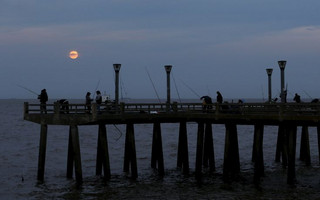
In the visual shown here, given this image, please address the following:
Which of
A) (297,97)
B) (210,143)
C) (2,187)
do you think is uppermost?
(297,97)

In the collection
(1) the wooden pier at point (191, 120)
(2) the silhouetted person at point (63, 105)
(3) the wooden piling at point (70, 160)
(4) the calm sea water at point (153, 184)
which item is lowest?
(4) the calm sea water at point (153, 184)

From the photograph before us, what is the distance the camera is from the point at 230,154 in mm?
29953

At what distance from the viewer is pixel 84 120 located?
1096 inches

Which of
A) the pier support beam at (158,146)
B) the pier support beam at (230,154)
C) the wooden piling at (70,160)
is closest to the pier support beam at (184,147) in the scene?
the pier support beam at (158,146)

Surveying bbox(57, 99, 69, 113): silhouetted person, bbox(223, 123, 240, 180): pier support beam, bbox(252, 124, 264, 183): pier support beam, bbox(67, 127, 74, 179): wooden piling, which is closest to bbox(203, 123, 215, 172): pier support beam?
bbox(223, 123, 240, 180): pier support beam

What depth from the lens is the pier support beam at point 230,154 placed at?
28766 mm

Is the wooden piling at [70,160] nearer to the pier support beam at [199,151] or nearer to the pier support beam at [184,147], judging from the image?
the pier support beam at [184,147]

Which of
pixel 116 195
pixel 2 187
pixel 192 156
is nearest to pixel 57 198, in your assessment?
pixel 116 195

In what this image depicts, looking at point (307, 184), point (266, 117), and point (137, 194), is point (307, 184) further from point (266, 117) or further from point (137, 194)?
point (137, 194)

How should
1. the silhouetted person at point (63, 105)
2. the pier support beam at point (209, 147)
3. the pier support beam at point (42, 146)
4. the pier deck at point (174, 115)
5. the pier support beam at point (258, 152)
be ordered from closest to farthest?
the pier deck at point (174, 115), the pier support beam at point (258, 152), the silhouetted person at point (63, 105), the pier support beam at point (42, 146), the pier support beam at point (209, 147)

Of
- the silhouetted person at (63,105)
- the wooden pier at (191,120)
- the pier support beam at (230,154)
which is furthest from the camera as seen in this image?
the pier support beam at (230,154)

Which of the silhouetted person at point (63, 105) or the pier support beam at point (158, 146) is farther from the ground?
the silhouetted person at point (63, 105)

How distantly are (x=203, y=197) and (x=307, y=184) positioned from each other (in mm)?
6386

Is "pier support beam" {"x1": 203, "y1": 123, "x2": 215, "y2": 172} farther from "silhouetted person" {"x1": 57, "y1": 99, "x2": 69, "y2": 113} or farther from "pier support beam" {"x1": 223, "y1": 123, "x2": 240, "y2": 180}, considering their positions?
"silhouetted person" {"x1": 57, "y1": 99, "x2": 69, "y2": 113}
